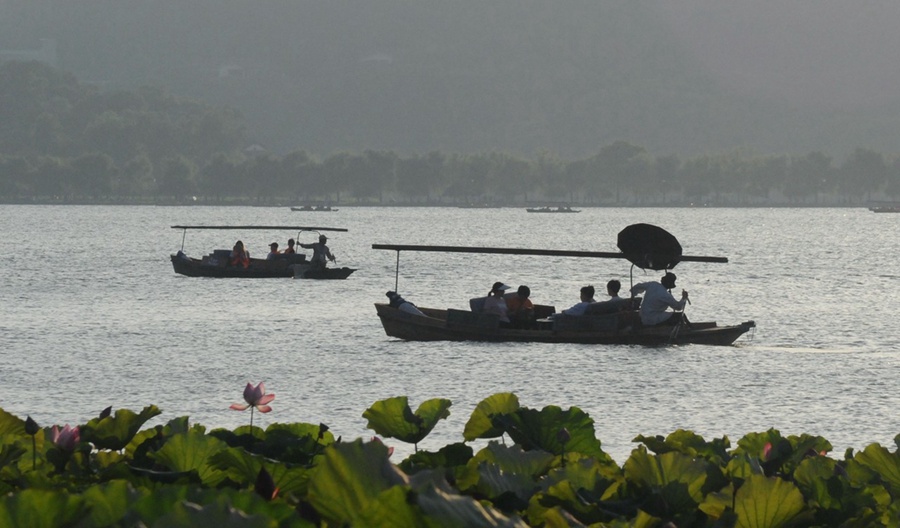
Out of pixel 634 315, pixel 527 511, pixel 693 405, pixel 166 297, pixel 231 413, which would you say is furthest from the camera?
pixel 166 297

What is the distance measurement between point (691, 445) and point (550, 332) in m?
27.6

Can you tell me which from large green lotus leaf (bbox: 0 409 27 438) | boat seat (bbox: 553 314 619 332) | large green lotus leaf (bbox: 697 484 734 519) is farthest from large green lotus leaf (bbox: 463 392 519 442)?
boat seat (bbox: 553 314 619 332)

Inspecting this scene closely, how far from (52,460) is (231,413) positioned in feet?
69.1

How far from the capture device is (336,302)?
61500 millimetres

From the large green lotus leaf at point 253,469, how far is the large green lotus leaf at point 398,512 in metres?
2.26

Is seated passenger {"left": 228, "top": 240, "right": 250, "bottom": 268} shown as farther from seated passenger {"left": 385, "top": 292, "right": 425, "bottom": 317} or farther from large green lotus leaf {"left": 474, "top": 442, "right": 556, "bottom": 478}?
large green lotus leaf {"left": 474, "top": 442, "right": 556, "bottom": 478}

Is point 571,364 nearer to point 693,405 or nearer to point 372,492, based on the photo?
point 693,405

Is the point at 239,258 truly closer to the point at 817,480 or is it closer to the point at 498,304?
the point at 498,304

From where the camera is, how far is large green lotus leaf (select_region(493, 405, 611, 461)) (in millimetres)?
6527

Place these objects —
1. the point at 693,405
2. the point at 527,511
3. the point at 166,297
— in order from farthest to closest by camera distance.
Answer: the point at 166,297, the point at 693,405, the point at 527,511

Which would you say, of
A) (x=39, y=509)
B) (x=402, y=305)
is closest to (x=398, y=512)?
(x=39, y=509)

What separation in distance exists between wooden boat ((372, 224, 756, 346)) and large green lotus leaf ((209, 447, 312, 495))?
92.1ft

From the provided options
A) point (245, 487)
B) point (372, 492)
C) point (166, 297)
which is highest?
point (372, 492)

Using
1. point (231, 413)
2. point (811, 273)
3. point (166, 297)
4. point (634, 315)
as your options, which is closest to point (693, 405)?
point (634, 315)
